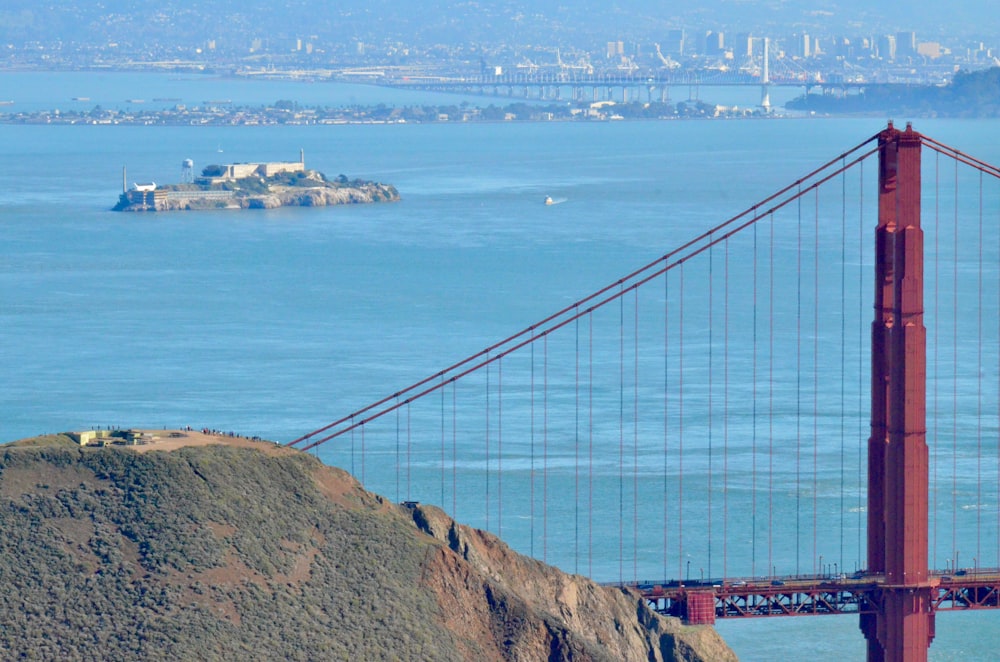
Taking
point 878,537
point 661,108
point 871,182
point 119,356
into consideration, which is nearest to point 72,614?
point 878,537

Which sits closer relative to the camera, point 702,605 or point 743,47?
point 702,605

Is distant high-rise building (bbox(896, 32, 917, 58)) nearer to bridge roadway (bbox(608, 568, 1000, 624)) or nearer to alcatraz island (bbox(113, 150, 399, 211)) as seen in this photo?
alcatraz island (bbox(113, 150, 399, 211))

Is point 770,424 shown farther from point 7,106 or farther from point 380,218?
point 7,106

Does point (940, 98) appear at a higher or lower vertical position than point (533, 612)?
higher

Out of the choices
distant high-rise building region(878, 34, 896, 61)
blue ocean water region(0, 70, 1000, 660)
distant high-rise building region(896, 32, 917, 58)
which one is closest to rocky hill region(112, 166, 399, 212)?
blue ocean water region(0, 70, 1000, 660)

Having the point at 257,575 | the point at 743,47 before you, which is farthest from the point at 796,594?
the point at 743,47

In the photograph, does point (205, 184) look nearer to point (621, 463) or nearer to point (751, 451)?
point (751, 451)
